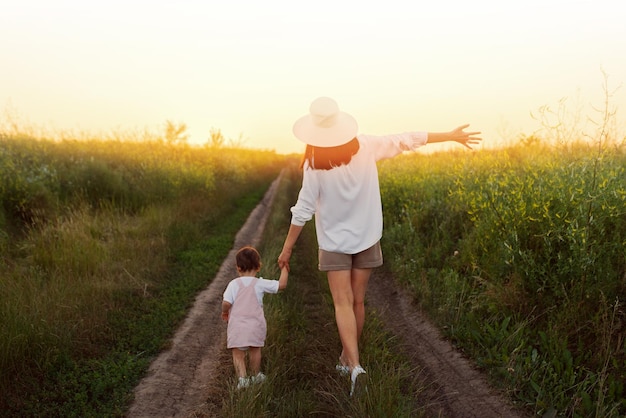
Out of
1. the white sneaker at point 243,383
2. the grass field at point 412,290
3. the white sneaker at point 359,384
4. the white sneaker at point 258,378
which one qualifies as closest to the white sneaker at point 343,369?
the grass field at point 412,290

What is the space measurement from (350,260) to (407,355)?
1721 millimetres

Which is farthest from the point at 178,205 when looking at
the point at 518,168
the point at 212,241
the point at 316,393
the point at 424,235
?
the point at 316,393

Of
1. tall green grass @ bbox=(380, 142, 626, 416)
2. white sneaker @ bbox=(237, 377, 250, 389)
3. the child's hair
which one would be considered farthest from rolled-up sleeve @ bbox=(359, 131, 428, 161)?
white sneaker @ bbox=(237, 377, 250, 389)

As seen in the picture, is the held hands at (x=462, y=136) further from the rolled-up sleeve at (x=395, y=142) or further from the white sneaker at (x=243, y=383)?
the white sneaker at (x=243, y=383)

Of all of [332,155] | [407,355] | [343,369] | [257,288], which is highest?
[332,155]

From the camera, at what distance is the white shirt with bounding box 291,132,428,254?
4117 millimetres

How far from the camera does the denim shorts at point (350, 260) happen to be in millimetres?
4211

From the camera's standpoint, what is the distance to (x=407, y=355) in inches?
208

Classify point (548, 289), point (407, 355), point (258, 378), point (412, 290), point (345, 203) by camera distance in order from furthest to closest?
1. point (412, 290)
2. point (407, 355)
3. point (548, 289)
4. point (258, 378)
5. point (345, 203)

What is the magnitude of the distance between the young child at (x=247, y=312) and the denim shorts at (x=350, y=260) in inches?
17.7

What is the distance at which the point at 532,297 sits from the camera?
5.04 metres

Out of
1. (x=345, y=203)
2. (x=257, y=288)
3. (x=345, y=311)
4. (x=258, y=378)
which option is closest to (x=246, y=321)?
(x=257, y=288)

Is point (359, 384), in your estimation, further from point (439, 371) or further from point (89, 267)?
point (89, 267)

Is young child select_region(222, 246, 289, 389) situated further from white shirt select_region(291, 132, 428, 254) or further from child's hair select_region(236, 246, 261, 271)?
white shirt select_region(291, 132, 428, 254)
